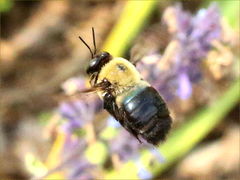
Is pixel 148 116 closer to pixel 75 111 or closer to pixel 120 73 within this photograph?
pixel 120 73

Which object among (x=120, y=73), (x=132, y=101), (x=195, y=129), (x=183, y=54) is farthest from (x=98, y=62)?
(x=195, y=129)

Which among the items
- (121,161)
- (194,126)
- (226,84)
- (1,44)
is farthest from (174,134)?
(1,44)

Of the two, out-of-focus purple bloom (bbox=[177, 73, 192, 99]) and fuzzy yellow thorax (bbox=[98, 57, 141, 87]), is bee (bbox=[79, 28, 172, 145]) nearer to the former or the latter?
fuzzy yellow thorax (bbox=[98, 57, 141, 87])

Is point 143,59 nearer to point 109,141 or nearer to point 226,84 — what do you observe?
point 109,141

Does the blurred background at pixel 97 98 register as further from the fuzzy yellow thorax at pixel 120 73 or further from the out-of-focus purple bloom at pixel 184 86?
the fuzzy yellow thorax at pixel 120 73

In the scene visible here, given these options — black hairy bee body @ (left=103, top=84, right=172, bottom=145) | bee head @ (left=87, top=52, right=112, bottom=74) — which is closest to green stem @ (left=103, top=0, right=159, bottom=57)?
bee head @ (left=87, top=52, right=112, bottom=74)

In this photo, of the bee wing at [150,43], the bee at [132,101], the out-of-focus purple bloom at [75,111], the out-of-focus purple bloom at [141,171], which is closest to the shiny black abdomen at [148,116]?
the bee at [132,101]
